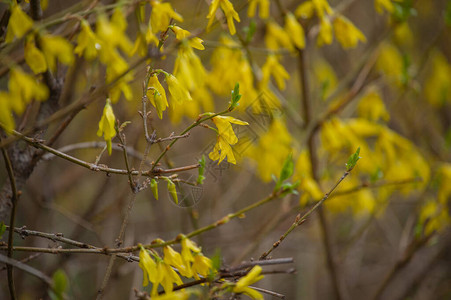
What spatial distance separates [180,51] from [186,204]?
556 millimetres

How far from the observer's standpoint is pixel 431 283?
316 cm

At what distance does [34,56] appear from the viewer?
1013 millimetres

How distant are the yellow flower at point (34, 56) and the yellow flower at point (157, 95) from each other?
0.28 m

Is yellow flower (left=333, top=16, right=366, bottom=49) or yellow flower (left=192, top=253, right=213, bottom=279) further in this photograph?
yellow flower (left=333, top=16, right=366, bottom=49)

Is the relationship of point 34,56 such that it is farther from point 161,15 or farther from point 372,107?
point 372,107

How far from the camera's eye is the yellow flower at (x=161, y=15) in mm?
1117

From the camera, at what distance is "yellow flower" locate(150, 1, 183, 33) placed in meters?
1.12

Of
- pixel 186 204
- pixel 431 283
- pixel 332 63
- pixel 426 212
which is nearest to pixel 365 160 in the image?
pixel 426 212

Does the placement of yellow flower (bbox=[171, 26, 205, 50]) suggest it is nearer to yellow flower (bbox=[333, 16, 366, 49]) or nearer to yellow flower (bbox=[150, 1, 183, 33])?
yellow flower (bbox=[150, 1, 183, 33])

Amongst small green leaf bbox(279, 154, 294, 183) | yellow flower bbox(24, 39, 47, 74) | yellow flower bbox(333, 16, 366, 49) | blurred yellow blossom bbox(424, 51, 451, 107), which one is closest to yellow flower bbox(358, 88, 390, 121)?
yellow flower bbox(333, 16, 366, 49)

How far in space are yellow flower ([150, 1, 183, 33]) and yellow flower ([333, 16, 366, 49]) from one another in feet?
3.12

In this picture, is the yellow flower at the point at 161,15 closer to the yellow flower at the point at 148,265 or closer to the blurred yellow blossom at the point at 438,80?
the yellow flower at the point at 148,265

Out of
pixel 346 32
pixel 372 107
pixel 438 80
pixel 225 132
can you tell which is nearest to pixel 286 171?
pixel 225 132

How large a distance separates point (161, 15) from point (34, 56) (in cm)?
36
